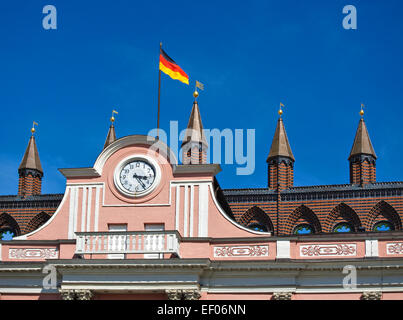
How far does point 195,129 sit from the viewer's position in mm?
58094

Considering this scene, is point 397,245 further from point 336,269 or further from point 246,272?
point 246,272

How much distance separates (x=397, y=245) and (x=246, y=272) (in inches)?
256

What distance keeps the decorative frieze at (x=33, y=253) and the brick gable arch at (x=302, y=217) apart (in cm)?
2275

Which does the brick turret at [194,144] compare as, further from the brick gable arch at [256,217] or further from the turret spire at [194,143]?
the brick gable arch at [256,217]

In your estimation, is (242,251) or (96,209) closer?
(242,251)

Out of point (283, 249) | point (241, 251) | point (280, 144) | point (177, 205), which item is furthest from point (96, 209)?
point (280, 144)

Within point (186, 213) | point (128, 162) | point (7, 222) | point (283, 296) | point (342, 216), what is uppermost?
point (342, 216)

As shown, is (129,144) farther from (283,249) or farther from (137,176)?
(283,249)

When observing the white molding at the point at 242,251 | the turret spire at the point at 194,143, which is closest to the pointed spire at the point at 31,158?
the turret spire at the point at 194,143

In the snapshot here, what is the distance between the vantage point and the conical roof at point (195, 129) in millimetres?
57478

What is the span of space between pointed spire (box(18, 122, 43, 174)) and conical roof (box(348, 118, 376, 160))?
76.2ft

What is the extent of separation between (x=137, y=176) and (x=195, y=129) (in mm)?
19109
